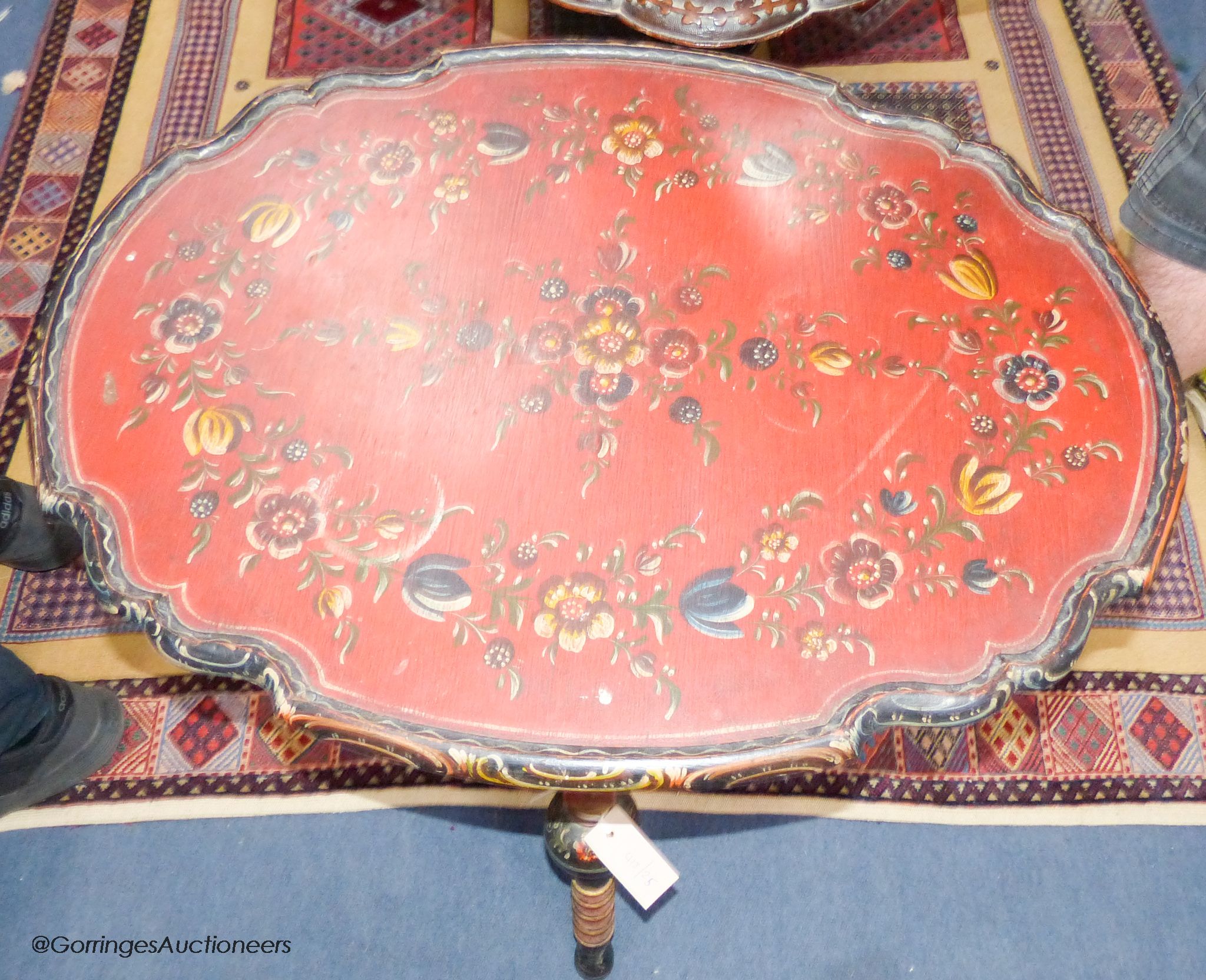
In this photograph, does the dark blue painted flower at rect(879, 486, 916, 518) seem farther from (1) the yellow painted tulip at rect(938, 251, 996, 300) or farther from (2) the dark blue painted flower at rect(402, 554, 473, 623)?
(2) the dark blue painted flower at rect(402, 554, 473, 623)

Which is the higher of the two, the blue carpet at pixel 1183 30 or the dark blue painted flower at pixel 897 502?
the blue carpet at pixel 1183 30

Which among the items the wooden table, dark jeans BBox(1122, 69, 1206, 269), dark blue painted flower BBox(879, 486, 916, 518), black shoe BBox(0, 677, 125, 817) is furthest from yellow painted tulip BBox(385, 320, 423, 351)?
dark jeans BBox(1122, 69, 1206, 269)

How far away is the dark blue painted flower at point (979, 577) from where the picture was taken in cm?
102

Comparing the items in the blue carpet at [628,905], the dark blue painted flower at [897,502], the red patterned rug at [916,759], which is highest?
the dark blue painted flower at [897,502]

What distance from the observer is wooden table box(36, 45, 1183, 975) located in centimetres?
98

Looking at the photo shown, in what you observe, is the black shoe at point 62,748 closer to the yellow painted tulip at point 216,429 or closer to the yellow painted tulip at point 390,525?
the yellow painted tulip at point 216,429

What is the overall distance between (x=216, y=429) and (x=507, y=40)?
1604 millimetres

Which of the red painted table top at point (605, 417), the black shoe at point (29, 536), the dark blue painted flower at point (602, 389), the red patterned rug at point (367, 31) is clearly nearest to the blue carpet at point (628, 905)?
the black shoe at point (29, 536)

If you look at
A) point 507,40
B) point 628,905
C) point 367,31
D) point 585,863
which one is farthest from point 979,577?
point 367,31

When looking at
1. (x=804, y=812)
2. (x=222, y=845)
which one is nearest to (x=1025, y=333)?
(x=804, y=812)

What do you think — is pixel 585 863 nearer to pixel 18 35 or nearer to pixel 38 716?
pixel 38 716

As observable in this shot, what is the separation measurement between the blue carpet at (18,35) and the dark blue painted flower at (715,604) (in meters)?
2.18

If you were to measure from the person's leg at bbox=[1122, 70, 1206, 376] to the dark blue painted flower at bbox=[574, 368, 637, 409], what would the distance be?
79 centimetres

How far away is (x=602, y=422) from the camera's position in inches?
44.2
